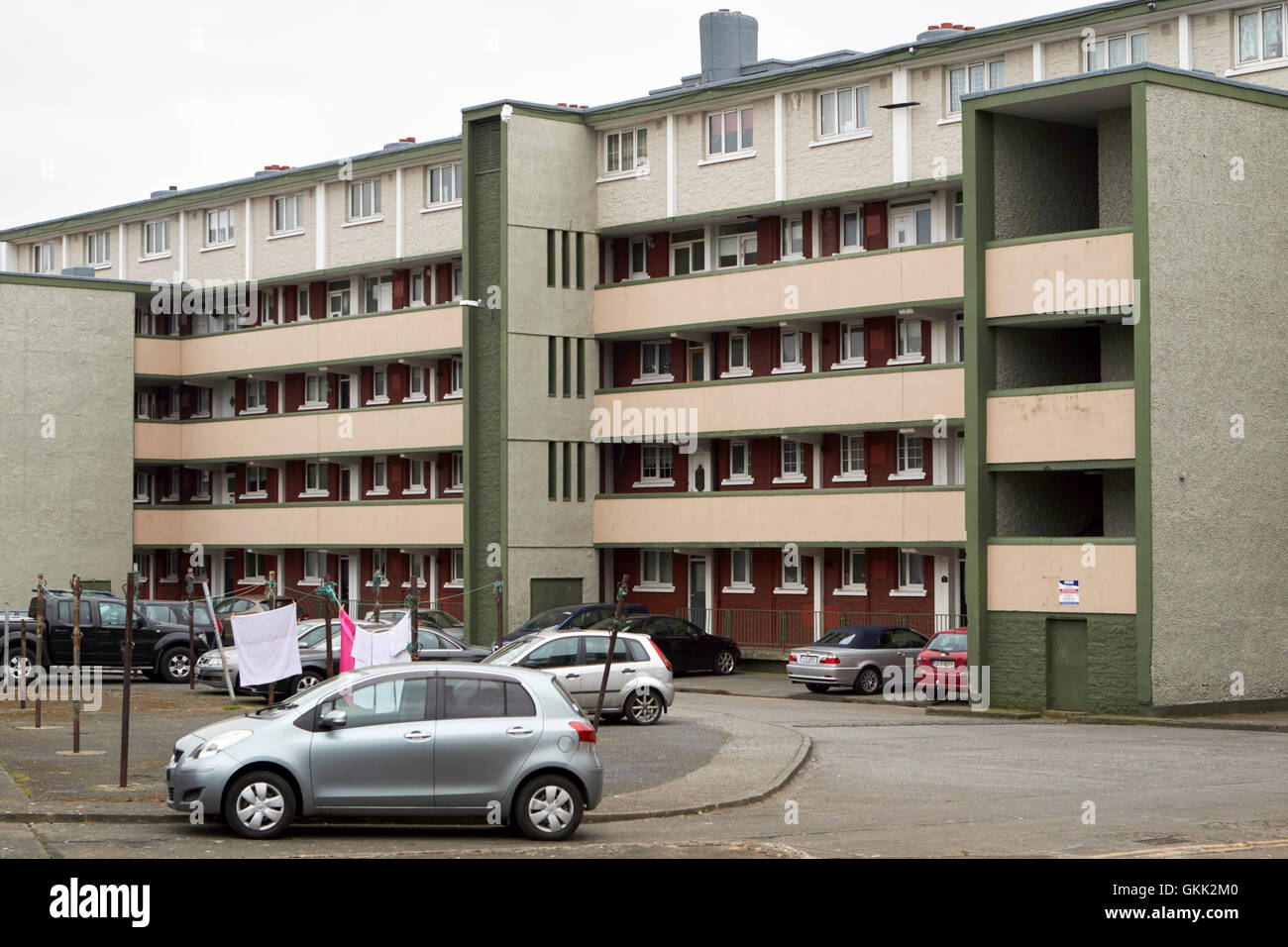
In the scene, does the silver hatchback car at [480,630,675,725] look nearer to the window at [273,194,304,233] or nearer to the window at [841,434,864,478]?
the window at [841,434,864,478]

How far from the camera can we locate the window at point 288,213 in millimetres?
57688

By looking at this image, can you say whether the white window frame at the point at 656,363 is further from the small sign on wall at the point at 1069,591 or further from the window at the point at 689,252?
the small sign on wall at the point at 1069,591

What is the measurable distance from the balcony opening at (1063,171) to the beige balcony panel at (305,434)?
20169 mm

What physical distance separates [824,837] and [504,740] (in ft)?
10.6

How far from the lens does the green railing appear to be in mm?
43531

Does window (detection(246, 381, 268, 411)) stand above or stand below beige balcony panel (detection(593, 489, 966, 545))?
above

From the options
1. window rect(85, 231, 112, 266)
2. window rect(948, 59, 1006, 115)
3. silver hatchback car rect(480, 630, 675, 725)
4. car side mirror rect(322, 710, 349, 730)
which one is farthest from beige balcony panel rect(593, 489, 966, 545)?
car side mirror rect(322, 710, 349, 730)

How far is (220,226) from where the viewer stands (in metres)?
60.4

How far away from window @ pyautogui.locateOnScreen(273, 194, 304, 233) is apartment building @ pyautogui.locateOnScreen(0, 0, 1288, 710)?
10 cm

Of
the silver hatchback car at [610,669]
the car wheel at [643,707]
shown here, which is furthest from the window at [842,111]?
the car wheel at [643,707]

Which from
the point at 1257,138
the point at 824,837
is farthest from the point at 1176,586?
the point at 824,837

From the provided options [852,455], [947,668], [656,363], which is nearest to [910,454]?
[852,455]

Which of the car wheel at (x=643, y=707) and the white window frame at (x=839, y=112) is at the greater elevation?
the white window frame at (x=839, y=112)

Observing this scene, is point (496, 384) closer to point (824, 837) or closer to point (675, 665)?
point (675, 665)
